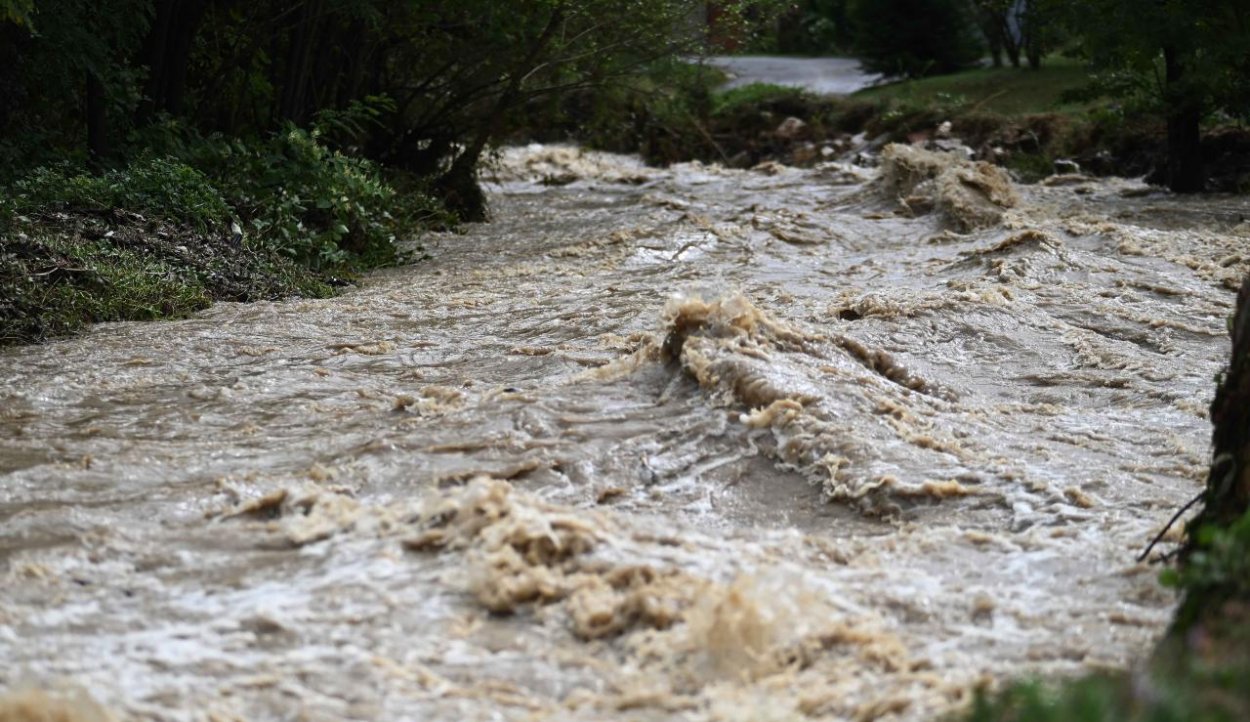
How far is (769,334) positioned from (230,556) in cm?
355

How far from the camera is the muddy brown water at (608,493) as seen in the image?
3.88m

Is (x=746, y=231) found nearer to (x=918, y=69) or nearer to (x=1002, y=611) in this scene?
(x=1002, y=611)

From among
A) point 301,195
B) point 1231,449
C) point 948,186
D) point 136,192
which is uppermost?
point 136,192

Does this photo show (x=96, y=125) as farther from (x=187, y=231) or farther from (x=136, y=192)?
(x=187, y=231)

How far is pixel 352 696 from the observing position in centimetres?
372

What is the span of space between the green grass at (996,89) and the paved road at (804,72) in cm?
141

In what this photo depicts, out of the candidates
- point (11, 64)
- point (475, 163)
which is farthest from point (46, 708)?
point (475, 163)

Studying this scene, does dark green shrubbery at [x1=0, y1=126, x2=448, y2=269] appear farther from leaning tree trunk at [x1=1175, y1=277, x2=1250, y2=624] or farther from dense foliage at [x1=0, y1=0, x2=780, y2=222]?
leaning tree trunk at [x1=1175, y1=277, x2=1250, y2=624]

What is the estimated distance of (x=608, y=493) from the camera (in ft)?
18.8

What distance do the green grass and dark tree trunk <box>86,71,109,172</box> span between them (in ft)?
41.8

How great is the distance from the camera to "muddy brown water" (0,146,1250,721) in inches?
153

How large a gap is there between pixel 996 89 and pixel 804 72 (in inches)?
226

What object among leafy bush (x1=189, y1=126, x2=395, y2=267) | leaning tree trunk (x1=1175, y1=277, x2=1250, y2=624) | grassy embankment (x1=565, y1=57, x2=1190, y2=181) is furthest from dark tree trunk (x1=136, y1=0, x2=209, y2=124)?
leaning tree trunk (x1=1175, y1=277, x2=1250, y2=624)

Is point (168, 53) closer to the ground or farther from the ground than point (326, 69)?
farther from the ground
